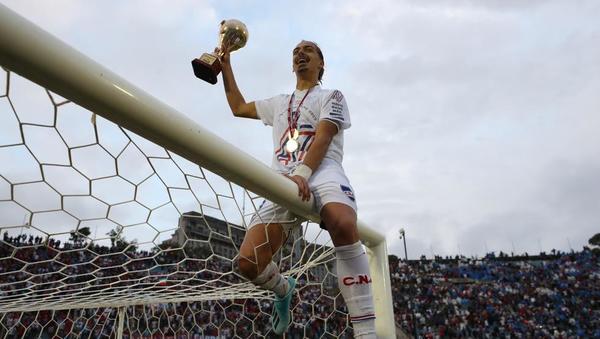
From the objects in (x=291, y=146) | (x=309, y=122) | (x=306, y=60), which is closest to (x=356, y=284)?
(x=291, y=146)

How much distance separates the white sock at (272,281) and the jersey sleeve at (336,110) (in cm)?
75

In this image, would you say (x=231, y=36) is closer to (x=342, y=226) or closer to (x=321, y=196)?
(x=321, y=196)

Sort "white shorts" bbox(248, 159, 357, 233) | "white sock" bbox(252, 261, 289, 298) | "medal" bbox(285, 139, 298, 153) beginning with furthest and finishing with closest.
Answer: "medal" bbox(285, 139, 298, 153), "white sock" bbox(252, 261, 289, 298), "white shorts" bbox(248, 159, 357, 233)

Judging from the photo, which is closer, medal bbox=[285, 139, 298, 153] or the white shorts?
the white shorts

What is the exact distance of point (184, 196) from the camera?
1.78 meters

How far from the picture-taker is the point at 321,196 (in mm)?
1920

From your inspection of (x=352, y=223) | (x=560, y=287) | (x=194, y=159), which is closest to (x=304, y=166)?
(x=352, y=223)

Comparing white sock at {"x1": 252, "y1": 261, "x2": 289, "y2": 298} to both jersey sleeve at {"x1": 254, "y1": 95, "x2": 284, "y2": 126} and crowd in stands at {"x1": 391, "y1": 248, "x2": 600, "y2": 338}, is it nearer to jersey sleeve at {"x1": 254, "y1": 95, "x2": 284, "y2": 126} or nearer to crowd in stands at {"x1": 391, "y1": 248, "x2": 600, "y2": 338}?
jersey sleeve at {"x1": 254, "y1": 95, "x2": 284, "y2": 126}

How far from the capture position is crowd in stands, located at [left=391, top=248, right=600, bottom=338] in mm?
17312

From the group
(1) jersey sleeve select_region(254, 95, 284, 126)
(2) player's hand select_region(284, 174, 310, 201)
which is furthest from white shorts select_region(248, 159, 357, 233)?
(1) jersey sleeve select_region(254, 95, 284, 126)

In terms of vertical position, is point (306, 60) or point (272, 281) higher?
point (306, 60)

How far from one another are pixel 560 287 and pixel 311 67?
2452cm

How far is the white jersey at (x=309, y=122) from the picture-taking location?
217 centimetres

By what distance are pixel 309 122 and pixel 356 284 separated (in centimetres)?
87
